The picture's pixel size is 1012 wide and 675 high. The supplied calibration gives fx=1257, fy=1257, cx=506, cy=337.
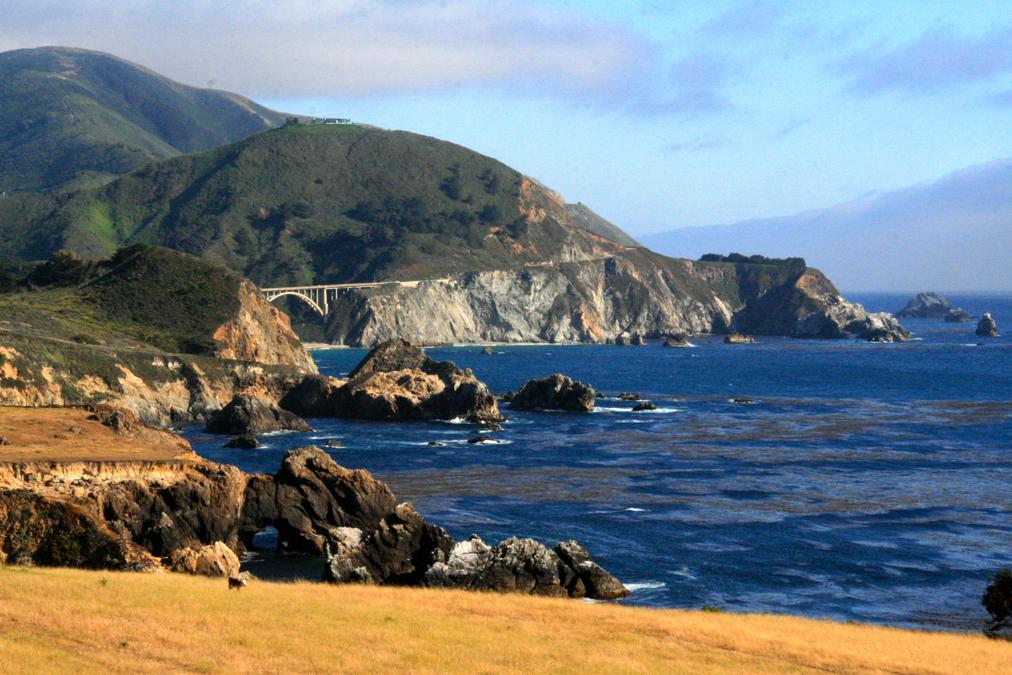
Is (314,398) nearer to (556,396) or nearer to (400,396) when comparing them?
(400,396)

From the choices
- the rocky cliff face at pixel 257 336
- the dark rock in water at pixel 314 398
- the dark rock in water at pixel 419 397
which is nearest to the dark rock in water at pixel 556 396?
the dark rock in water at pixel 419 397

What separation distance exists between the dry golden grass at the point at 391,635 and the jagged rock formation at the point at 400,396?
82.4m

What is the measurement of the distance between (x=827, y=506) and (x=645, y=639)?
4530 centimetres

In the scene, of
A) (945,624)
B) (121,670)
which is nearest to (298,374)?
(945,624)

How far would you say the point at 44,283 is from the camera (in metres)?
184

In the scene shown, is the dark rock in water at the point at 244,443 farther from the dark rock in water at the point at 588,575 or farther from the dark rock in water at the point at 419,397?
the dark rock in water at the point at 588,575

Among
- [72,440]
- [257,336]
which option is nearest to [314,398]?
[257,336]

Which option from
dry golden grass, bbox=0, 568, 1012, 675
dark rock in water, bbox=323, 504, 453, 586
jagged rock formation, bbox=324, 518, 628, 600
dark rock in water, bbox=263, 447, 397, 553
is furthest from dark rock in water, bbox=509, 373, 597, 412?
dry golden grass, bbox=0, 568, 1012, 675

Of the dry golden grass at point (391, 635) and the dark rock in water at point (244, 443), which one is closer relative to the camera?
the dry golden grass at point (391, 635)

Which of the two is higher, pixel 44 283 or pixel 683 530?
pixel 44 283

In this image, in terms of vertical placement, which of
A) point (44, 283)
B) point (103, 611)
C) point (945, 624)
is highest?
point (44, 283)

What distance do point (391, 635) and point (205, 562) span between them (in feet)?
58.1

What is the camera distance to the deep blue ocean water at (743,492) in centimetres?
6244

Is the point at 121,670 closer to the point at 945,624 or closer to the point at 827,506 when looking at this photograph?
the point at 945,624
